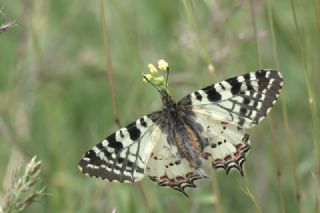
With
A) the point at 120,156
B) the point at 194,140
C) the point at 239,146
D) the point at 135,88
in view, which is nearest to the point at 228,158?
the point at 239,146

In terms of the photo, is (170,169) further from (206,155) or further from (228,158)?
(228,158)

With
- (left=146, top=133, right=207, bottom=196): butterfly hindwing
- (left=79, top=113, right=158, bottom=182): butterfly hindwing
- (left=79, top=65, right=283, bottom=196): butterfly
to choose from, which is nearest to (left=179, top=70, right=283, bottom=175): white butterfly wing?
(left=79, top=65, right=283, bottom=196): butterfly

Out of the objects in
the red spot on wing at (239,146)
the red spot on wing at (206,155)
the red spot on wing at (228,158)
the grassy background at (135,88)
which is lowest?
the red spot on wing at (228,158)

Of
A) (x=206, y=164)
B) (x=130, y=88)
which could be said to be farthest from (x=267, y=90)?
(x=130, y=88)

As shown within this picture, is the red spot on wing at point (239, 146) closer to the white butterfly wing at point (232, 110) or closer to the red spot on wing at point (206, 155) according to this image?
the white butterfly wing at point (232, 110)

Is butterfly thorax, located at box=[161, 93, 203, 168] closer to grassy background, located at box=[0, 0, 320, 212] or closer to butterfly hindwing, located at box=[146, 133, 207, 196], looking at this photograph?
butterfly hindwing, located at box=[146, 133, 207, 196]

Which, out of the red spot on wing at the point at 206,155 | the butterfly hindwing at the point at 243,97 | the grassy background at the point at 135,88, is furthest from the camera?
the grassy background at the point at 135,88

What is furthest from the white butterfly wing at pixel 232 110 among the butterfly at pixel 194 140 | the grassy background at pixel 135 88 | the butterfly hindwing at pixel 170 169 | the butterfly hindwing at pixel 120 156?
the grassy background at pixel 135 88
